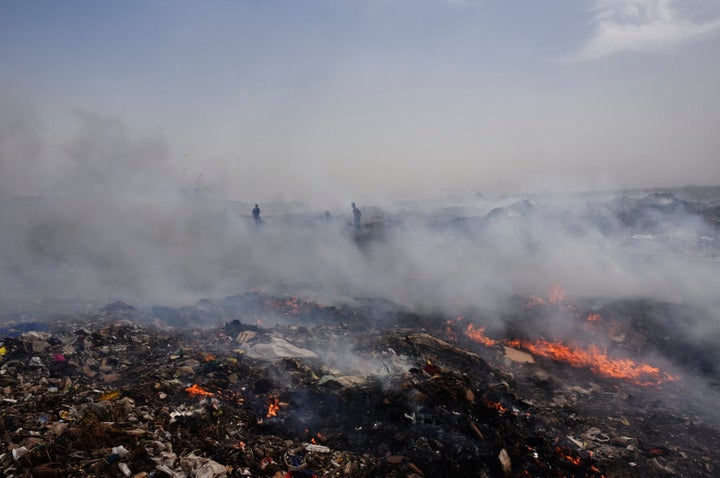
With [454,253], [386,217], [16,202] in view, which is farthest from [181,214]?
[454,253]

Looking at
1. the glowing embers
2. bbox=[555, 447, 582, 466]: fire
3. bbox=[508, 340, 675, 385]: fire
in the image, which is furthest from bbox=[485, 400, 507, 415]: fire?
the glowing embers

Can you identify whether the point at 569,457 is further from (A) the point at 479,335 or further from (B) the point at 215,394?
(B) the point at 215,394

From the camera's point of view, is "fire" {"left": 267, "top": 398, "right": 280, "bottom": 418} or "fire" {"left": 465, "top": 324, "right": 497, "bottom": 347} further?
"fire" {"left": 465, "top": 324, "right": 497, "bottom": 347}

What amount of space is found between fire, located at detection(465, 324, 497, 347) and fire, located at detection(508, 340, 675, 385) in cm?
55

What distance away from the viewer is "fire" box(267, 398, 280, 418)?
5.29 meters

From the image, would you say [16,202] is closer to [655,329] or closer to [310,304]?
[310,304]

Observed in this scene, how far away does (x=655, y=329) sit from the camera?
8.89m

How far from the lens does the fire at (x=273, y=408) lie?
17.3 feet

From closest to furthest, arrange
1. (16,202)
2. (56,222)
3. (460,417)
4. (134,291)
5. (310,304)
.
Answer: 1. (460,417)
2. (310,304)
3. (134,291)
4. (56,222)
5. (16,202)

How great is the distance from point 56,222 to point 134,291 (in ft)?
29.9

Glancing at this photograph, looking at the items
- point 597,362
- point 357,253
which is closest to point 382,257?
point 357,253

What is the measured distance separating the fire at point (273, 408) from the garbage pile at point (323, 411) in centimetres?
2

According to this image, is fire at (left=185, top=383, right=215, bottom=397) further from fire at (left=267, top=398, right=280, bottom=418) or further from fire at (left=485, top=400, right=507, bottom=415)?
fire at (left=485, top=400, right=507, bottom=415)

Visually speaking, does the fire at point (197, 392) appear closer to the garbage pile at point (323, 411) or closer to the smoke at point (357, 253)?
the garbage pile at point (323, 411)
